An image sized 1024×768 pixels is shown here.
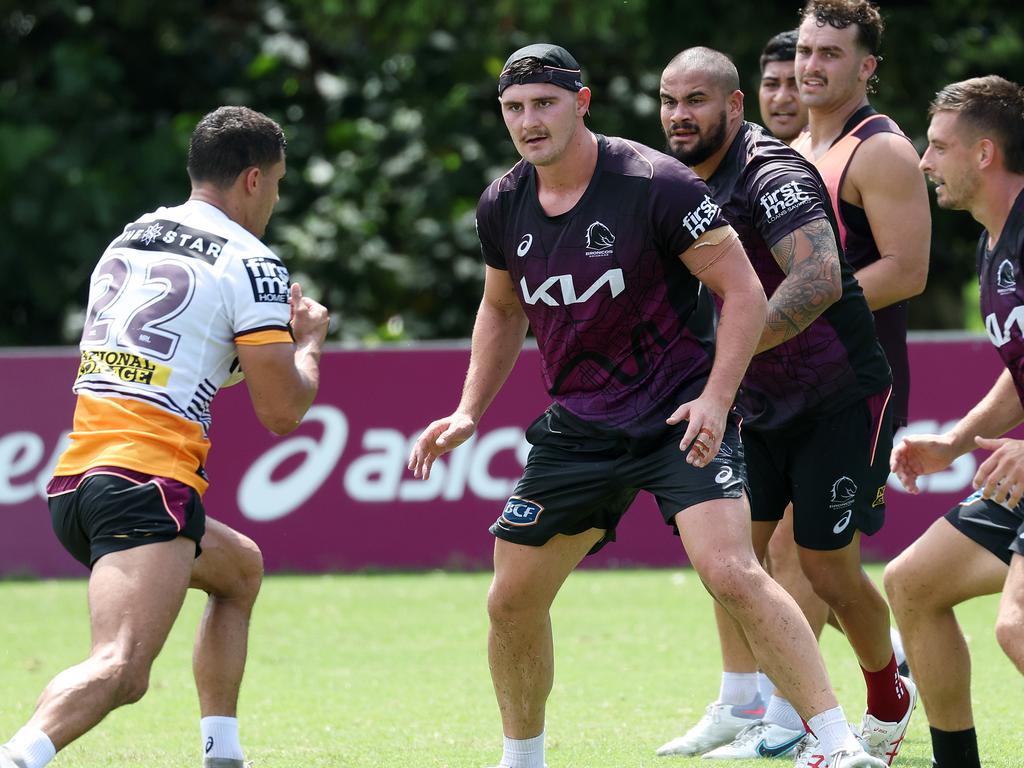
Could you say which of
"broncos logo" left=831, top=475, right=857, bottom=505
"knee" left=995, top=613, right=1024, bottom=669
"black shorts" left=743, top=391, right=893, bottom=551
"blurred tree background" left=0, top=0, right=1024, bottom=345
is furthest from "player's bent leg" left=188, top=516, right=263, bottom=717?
"blurred tree background" left=0, top=0, right=1024, bottom=345

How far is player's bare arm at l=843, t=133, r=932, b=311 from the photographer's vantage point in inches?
237

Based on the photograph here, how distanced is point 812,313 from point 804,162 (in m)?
0.62

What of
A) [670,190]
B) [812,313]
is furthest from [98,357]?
[812,313]

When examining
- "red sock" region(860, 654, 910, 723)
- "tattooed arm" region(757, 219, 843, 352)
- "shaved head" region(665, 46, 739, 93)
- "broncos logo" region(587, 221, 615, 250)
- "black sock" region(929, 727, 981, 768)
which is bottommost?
"red sock" region(860, 654, 910, 723)

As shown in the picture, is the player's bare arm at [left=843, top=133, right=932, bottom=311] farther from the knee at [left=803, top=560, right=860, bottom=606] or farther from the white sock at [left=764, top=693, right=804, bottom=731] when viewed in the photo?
the white sock at [left=764, top=693, right=804, bottom=731]

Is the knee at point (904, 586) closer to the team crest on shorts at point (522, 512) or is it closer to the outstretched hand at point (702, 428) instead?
the outstretched hand at point (702, 428)

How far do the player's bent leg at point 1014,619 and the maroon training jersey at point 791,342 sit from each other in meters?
1.27

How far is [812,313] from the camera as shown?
5.45 metres

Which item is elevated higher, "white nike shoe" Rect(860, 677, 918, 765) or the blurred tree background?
the blurred tree background

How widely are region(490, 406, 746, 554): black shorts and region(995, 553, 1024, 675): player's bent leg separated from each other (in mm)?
862

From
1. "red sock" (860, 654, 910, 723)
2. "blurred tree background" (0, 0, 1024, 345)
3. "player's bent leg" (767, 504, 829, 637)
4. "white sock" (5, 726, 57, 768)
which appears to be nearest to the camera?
"white sock" (5, 726, 57, 768)

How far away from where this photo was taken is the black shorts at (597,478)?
16.7ft

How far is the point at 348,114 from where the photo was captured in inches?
729

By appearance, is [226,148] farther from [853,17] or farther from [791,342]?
[853,17]
